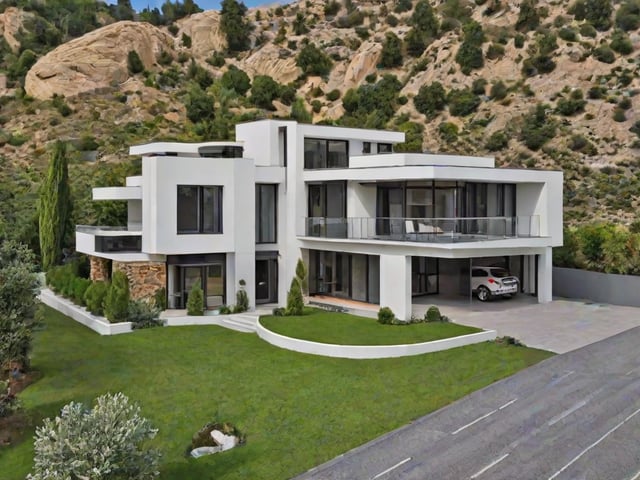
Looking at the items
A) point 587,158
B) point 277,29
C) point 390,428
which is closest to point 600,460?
point 390,428

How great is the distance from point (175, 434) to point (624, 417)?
9.37 meters

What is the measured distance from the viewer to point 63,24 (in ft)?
276

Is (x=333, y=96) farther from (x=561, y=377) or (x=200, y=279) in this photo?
(x=561, y=377)

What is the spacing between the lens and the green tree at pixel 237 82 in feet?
255

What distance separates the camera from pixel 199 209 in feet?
82.1

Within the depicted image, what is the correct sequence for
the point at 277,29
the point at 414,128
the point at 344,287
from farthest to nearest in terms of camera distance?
the point at 277,29 < the point at 414,128 < the point at 344,287

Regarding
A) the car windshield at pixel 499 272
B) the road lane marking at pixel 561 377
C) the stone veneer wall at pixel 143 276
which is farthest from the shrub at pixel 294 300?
the road lane marking at pixel 561 377

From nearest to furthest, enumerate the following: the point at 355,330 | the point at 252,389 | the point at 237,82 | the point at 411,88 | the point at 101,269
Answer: the point at 252,389 < the point at 355,330 < the point at 101,269 < the point at 411,88 < the point at 237,82

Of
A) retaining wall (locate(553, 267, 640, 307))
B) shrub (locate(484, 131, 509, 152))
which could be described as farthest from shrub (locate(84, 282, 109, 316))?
shrub (locate(484, 131, 509, 152))

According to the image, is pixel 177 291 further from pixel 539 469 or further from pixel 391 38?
pixel 391 38

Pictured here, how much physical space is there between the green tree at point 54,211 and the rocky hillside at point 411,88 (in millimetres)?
21011

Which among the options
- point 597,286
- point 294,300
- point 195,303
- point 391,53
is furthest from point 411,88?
point 195,303

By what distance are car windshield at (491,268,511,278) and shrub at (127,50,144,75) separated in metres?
60.2

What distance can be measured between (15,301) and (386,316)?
1172cm
